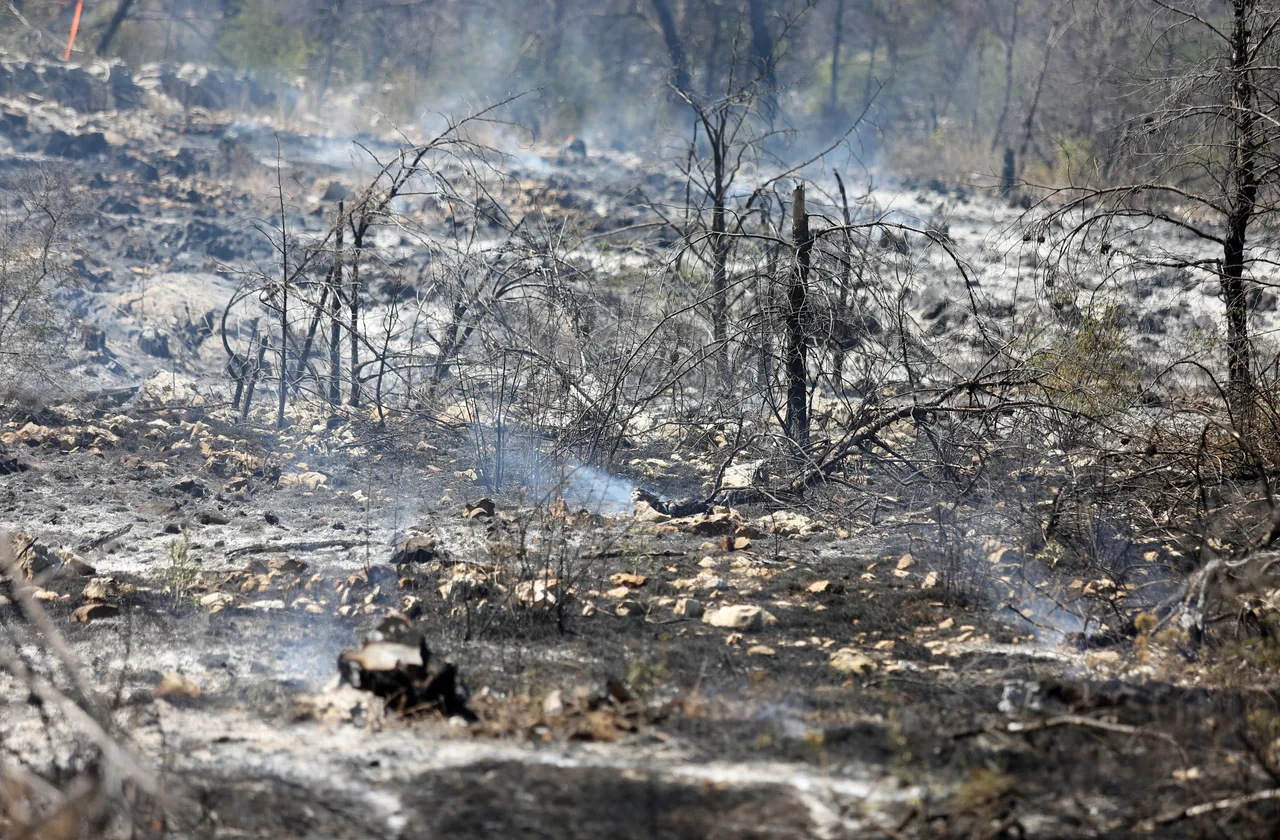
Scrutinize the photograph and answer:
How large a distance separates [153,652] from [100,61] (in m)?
20.1

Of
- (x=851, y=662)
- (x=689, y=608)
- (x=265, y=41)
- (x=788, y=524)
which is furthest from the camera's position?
(x=265, y=41)

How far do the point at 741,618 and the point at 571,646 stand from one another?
0.78 m

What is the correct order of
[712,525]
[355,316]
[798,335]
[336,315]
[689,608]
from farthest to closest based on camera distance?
[336,315] < [355,316] < [798,335] < [712,525] < [689,608]

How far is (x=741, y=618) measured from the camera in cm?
507

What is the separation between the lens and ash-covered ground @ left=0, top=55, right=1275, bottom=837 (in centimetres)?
335

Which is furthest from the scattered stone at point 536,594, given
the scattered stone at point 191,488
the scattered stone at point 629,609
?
the scattered stone at point 191,488

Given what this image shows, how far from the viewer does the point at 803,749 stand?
12.2ft

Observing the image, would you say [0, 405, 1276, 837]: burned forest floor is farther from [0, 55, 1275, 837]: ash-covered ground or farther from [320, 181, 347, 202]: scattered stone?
[320, 181, 347, 202]: scattered stone

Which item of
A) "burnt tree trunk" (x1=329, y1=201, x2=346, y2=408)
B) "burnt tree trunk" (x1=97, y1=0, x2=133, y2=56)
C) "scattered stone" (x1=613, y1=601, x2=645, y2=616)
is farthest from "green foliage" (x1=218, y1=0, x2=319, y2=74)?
"scattered stone" (x1=613, y1=601, x2=645, y2=616)

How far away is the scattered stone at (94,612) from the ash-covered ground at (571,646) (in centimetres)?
1

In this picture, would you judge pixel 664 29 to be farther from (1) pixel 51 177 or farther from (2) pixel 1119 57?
(1) pixel 51 177

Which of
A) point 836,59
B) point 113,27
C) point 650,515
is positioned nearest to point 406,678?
point 650,515

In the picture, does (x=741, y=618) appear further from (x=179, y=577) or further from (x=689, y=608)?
(x=179, y=577)

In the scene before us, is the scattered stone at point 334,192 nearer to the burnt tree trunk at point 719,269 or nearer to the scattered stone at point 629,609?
the burnt tree trunk at point 719,269
